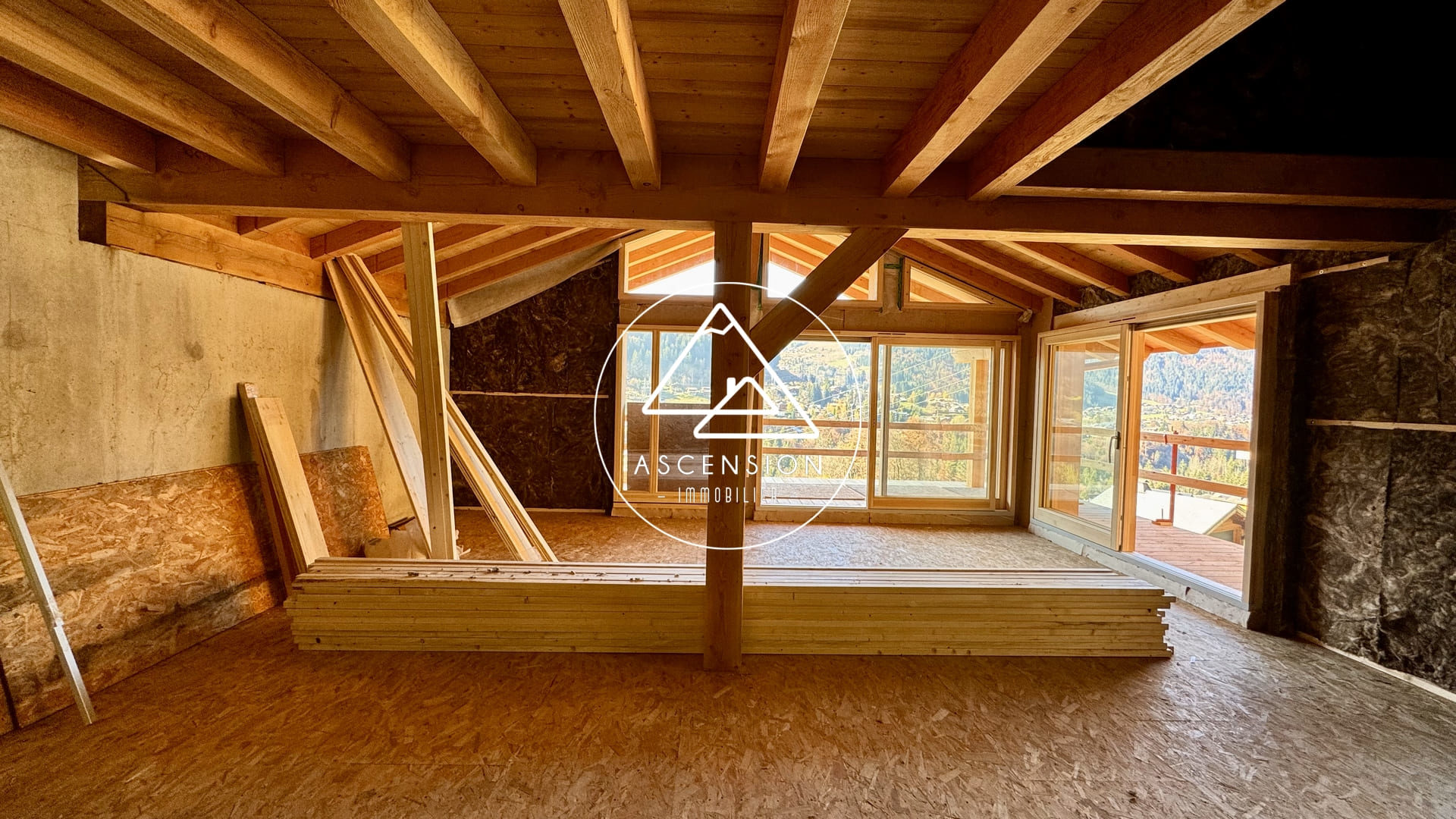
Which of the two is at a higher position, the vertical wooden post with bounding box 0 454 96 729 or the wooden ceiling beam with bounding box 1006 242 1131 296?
the wooden ceiling beam with bounding box 1006 242 1131 296

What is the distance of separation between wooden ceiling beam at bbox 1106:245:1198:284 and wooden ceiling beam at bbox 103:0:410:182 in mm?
5045

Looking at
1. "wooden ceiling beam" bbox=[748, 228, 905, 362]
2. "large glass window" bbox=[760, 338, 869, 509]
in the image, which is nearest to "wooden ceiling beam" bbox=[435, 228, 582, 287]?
"large glass window" bbox=[760, 338, 869, 509]

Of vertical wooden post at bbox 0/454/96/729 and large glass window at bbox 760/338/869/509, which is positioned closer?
vertical wooden post at bbox 0/454/96/729

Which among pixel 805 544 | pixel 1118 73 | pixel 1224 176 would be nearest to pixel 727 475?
pixel 1118 73

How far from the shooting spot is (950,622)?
334cm

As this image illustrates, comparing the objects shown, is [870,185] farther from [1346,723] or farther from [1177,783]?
[1346,723]

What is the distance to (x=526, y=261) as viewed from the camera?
5.88m

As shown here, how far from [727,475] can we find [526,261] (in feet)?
13.2

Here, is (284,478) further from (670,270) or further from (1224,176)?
(1224,176)

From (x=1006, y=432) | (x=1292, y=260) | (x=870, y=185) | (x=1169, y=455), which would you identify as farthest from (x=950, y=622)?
(x=1169, y=455)

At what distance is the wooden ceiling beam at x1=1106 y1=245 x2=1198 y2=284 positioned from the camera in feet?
14.5

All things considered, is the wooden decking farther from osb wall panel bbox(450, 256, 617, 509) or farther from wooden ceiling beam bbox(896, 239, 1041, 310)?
osb wall panel bbox(450, 256, 617, 509)

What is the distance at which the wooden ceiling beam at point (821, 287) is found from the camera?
117 inches

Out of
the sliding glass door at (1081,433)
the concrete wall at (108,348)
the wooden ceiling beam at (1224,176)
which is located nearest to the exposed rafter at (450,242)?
the concrete wall at (108,348)
